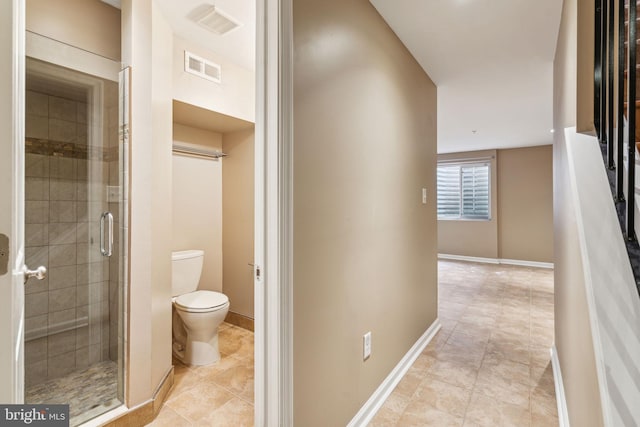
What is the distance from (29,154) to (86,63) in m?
0.59

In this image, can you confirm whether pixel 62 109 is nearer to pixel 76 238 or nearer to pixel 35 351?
pixel 76 238

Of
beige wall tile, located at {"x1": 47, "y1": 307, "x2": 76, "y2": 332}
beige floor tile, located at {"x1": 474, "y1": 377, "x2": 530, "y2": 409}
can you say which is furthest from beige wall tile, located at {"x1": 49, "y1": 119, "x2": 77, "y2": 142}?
beige floor tile, located at {"x1": 474, "y1": 377, "x2": 530, "y2": 409}

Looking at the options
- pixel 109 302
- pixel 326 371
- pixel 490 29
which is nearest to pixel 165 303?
pixel 109 302

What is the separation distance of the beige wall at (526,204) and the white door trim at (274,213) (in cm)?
649

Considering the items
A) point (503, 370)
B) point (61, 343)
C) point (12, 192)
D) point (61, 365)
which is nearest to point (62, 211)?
point (61, 343)

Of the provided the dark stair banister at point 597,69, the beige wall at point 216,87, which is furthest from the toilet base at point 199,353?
the dark stair banister at point 597,69

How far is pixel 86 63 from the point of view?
174cm

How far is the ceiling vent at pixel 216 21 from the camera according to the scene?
195cm

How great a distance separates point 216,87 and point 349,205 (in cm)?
169

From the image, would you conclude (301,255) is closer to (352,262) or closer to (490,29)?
(352,262)

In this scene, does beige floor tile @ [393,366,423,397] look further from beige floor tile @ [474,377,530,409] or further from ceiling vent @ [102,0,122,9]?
ceiling vent @ [102,0,122,9]

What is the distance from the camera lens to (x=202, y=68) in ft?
8.06

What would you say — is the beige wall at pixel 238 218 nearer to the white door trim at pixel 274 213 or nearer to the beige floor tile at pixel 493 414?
the white door trim at pixel 274 213

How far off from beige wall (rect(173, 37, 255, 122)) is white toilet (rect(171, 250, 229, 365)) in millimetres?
1292
